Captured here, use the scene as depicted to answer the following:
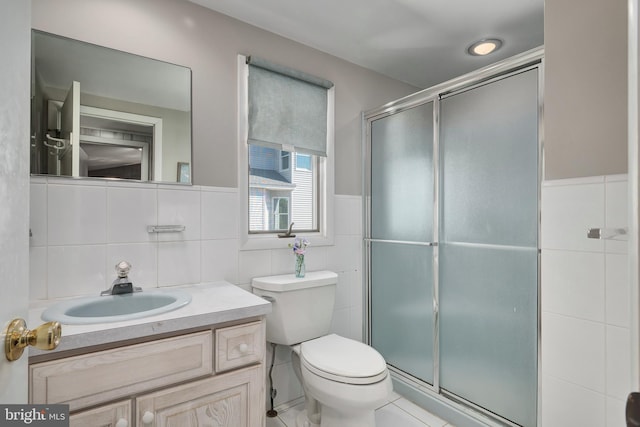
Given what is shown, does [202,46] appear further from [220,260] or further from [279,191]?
[220,260]

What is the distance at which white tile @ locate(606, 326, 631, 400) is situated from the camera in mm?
1061

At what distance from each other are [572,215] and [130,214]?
186cm

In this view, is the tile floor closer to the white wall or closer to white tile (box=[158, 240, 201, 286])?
white tile (box=[158, 240, 201, 286])

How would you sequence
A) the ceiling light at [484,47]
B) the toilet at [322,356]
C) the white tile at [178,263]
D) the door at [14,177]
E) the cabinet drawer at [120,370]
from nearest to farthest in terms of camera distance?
the door at [14,177] < the cabinet drawer at [120,370] < the toilet at [322,356] < the white tile at [178,263] < the ceiling light at [484,47]

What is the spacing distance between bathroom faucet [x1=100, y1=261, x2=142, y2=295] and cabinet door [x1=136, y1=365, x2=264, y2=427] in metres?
0.51

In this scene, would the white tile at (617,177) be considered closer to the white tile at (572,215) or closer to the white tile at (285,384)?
the white tile at (572,215)

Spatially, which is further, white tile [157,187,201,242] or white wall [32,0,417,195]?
white tile [157,187,201,242]

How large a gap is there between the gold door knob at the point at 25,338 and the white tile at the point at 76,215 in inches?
40.2

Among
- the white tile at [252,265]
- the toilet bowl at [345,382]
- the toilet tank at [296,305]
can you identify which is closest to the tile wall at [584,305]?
the toilet bowl at [345,382]

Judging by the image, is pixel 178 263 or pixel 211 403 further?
pixel 178 263

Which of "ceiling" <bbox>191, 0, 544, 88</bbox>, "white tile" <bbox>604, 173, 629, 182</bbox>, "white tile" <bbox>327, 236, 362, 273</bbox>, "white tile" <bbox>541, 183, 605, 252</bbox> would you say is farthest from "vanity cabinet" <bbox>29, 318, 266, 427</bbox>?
"ceiling" <bbox>191, 0, 544, 88</bbox>

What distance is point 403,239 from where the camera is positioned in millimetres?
2109

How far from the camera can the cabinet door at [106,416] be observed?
980 millimetres

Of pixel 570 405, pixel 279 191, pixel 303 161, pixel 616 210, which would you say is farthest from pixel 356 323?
pixel 616 210
